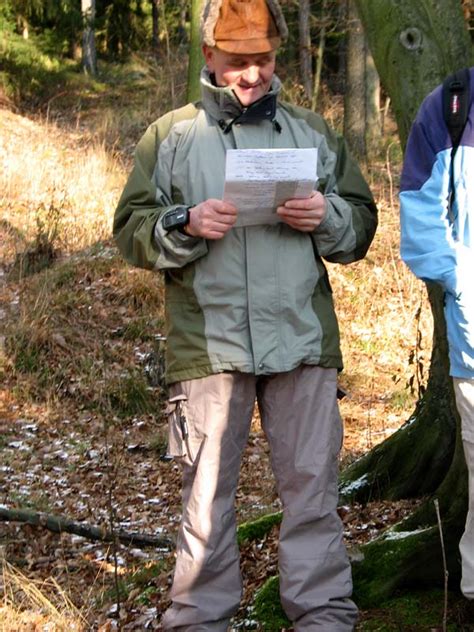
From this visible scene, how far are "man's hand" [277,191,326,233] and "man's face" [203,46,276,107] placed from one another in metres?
0.42

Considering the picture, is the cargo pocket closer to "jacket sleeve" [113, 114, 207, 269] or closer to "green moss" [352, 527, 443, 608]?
"jacket sleeve" [113, 114, 207, 269]

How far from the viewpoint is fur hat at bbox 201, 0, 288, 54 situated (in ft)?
11.5

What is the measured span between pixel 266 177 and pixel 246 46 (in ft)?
1.69

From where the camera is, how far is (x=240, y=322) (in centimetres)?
352

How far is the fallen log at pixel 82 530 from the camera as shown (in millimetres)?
5352

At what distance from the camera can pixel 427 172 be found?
3.24 metres

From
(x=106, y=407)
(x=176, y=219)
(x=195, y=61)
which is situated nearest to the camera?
(x=176, y=219)

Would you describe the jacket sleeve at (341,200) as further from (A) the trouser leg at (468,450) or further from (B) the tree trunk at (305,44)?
(B) the tree trunk at (305,44)

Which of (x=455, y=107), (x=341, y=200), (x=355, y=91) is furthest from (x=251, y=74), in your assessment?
(x=355, y=91)

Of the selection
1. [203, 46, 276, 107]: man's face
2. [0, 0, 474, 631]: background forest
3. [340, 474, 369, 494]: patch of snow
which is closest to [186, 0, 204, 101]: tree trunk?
[0, 0, 474, 631]: background forest

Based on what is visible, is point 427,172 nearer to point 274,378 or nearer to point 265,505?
point 274,378

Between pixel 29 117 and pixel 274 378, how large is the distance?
18045mm

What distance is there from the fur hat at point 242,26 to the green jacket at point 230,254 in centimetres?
15

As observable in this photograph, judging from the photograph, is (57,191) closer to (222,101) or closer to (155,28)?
(222,101)
